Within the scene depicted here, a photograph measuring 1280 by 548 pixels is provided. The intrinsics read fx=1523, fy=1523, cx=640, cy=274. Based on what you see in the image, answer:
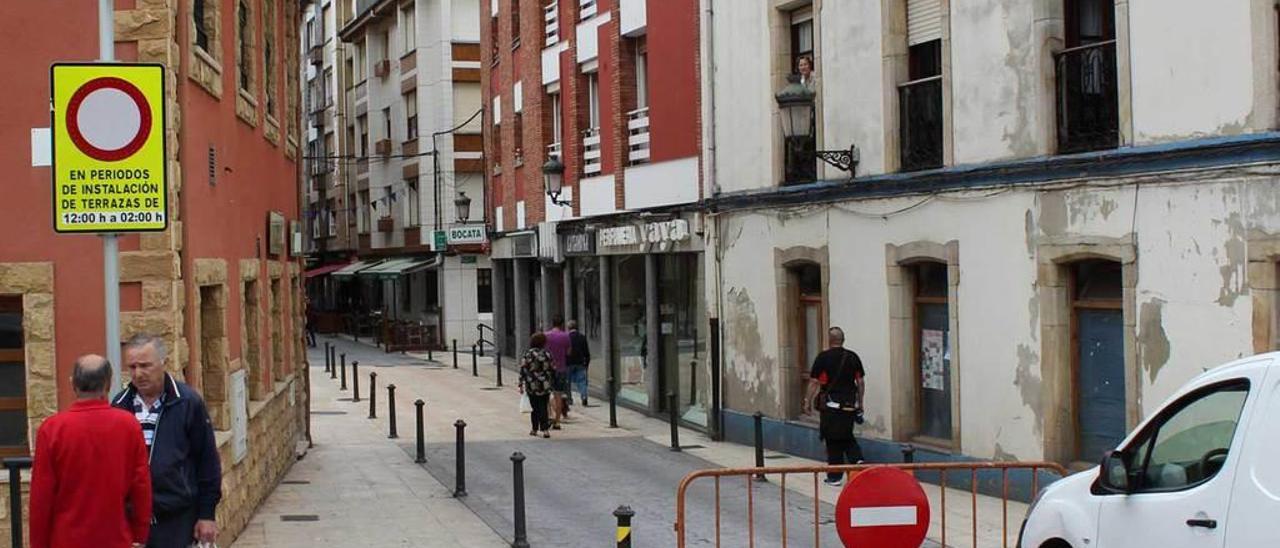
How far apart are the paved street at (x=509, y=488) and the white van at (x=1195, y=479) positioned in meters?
2.80

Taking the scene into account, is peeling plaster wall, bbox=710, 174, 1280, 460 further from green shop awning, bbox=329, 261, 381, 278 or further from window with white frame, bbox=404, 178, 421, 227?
green shop awning, bbox=329, 261, 381, 278

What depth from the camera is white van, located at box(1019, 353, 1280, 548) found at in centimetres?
671

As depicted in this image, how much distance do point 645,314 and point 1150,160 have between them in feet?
44.7

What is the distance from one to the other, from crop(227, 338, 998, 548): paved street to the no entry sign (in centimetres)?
150

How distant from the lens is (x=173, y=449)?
7.74 meters

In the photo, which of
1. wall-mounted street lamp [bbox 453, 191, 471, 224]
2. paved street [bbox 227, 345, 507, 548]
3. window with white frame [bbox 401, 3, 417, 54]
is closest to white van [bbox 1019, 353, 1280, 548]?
paved street [bbox 227, 345, 507, 548]

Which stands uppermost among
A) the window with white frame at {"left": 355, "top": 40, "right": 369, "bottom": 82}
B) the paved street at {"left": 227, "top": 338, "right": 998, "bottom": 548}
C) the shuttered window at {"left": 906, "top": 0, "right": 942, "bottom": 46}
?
the window with white frame at {"left": 355, "top": 40, "right": 369, "bottom": 82}

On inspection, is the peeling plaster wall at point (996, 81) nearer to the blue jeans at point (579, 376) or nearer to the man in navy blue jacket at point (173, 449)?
the man in navy blue jacket at point (173, 449)

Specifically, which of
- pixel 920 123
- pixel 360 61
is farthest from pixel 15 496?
pixel 360 61

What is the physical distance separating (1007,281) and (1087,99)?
6.62 ft

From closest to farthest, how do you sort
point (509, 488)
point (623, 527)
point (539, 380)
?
1. point (623, 527)
2. point (509, 488)
3. point (539, 380)

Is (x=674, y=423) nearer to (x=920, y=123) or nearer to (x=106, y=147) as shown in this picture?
(x=920, y=123)

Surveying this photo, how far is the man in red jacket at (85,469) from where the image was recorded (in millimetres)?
6828

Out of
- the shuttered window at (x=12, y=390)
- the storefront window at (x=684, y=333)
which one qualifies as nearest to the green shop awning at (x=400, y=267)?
the storefront window at (x=684, y=333)
